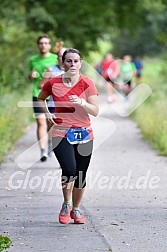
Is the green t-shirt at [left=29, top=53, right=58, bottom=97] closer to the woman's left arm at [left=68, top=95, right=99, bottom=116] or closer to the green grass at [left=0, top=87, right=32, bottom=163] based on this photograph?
the green grass at [left=0, top=87, right=32, bottom=163]

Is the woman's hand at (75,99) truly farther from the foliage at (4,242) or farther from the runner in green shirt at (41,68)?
the runner in green shirt at (41,68)

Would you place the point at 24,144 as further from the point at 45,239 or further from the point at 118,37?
the point at 118,37

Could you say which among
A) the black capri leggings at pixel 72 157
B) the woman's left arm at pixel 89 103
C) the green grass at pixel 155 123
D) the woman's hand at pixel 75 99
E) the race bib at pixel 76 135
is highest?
the woman's hand at pixel 75 99

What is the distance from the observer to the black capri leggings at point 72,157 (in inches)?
345

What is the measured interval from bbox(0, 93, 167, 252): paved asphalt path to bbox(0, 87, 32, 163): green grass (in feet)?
1.03

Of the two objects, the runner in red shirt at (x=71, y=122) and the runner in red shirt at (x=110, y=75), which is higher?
the runner in red shirt at (x=71, y=122)

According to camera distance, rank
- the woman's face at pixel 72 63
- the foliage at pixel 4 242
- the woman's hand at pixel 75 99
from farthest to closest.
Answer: the woman's face at pixel 72 63, the woman's hand at pixel 75 99, the foliage at pixel 4 242

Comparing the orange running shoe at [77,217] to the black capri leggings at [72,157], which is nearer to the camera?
the black capri leggings at [72,157]

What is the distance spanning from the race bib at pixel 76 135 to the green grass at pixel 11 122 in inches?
232

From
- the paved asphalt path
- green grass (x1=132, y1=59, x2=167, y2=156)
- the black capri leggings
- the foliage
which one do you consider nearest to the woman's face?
the black capri leggings

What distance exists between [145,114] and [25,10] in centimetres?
1274

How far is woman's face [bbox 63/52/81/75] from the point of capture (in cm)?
874

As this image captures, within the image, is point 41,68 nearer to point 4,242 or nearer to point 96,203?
point 96,203

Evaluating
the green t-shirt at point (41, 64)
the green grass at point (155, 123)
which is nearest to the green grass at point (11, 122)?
the green t-shirt at point (41, 64)
